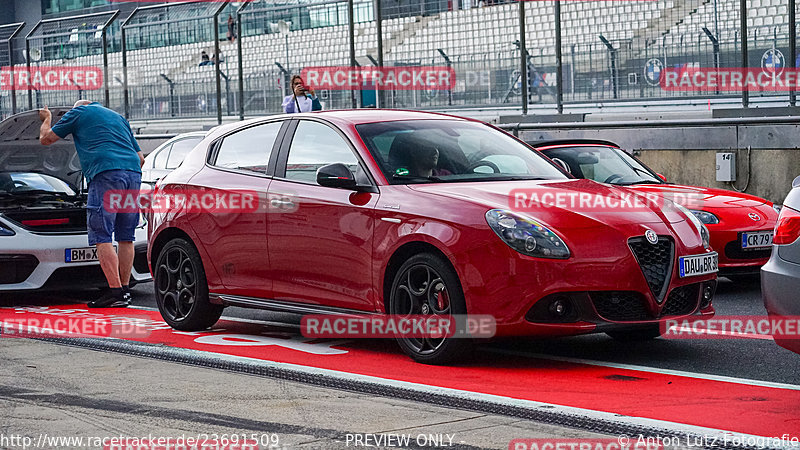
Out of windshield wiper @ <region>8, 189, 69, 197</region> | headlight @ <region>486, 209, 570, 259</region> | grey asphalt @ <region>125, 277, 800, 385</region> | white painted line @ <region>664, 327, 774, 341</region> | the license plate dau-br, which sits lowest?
white painted line @ <region>664, 327, 774, 341</region>

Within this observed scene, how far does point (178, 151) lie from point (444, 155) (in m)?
9.30

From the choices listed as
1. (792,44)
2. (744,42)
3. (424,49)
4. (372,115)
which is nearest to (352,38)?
(424,49)

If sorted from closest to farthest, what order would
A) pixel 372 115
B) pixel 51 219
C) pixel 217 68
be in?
pixel 372 115 < pixel 51 219 < pixel 217 68

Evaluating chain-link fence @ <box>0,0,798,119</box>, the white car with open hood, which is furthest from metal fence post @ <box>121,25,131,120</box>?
the white car with open hood

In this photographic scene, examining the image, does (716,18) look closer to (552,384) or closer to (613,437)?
(552,384)

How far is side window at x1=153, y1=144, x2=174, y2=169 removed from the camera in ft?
53.7

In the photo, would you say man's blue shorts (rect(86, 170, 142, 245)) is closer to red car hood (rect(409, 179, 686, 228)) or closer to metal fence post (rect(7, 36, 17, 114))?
red car hood (rect(409, 179, 686, 228))

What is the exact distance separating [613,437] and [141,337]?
4.25 meters

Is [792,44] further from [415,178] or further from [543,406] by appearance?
[543,406]

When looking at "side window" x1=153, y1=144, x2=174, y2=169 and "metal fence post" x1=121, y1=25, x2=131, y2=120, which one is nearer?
"side window" x1=153, y1=144, x2=174, y2=169

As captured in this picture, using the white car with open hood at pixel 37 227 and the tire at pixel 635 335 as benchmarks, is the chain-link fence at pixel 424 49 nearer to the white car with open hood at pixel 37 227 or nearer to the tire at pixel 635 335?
the white car with open hood at pixel 37 227

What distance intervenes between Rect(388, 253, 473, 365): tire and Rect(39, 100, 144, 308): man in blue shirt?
12.2 feet

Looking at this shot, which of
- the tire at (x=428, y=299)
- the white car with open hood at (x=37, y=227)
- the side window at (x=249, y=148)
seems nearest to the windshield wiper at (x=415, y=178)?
the tire at (x=428, y=299)

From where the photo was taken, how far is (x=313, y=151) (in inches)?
314
